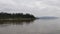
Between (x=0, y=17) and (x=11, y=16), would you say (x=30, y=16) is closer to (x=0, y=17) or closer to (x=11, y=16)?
(x=11, y=16)

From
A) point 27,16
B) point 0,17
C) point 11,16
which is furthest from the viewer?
point 27,16

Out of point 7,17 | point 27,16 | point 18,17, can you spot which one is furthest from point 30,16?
point 7,17

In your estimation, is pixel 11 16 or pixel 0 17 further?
pixel 11 16

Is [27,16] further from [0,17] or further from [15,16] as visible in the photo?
[0,17]

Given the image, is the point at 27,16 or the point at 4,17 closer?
the point at 4,17

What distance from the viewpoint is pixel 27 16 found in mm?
103250

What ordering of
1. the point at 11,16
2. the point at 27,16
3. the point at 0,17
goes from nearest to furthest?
the point at 0,17
the point at 11,16
the point at 27,16

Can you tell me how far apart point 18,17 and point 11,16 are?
5.57m

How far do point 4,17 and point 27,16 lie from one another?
28320 mm

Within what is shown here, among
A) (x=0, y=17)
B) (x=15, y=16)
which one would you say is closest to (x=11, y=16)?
(x=15, y=16)

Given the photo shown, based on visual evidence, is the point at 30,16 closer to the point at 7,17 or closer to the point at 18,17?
the point at 18,17

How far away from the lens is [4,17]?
80.3 meters

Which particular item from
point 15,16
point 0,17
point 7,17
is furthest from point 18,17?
point 0,17

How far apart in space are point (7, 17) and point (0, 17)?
6.08 m
